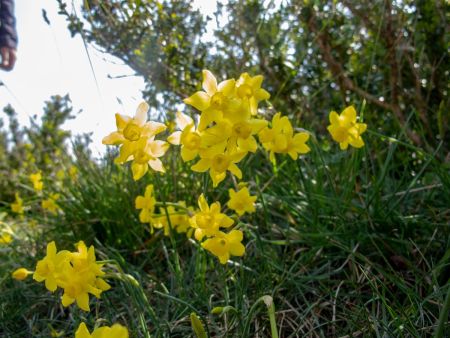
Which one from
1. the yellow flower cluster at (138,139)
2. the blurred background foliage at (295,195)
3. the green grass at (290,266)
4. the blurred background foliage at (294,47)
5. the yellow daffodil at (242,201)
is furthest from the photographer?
the blurred background foliage at (294,47)

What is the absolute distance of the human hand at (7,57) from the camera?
9.31 feet

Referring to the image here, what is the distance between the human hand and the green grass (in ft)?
4.20

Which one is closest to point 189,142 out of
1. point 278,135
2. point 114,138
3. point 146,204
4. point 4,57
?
point 114,138

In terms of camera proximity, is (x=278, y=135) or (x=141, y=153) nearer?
(x=141, y=153)

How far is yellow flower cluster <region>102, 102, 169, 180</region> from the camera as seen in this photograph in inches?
38.9

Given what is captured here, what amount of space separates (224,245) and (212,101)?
0.36 meters

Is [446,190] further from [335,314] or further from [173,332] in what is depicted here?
[173,332]

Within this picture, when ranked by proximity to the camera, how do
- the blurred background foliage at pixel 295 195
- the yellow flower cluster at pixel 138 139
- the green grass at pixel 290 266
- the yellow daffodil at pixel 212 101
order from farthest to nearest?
the blurred background foliage at pixel 295 195
the green grass at pixel 290 266
the yellow flower cluster at pixel 138 139
the yellow daffodil at pixel 212 101

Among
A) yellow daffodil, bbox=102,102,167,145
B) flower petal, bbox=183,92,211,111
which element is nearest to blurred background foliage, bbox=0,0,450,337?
yellow daffodil, bbox=102,102,167,145

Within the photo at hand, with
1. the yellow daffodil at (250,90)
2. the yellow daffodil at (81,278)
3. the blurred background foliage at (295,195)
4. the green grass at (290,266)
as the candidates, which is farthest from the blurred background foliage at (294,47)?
the yellow daffodil at (81,278)

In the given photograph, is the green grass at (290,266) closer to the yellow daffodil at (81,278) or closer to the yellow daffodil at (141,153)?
the yellow daffodil at (81,278)

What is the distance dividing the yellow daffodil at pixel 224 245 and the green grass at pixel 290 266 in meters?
0.13

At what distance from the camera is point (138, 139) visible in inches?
39.8

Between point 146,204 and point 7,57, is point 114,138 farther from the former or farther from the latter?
point 7,57
